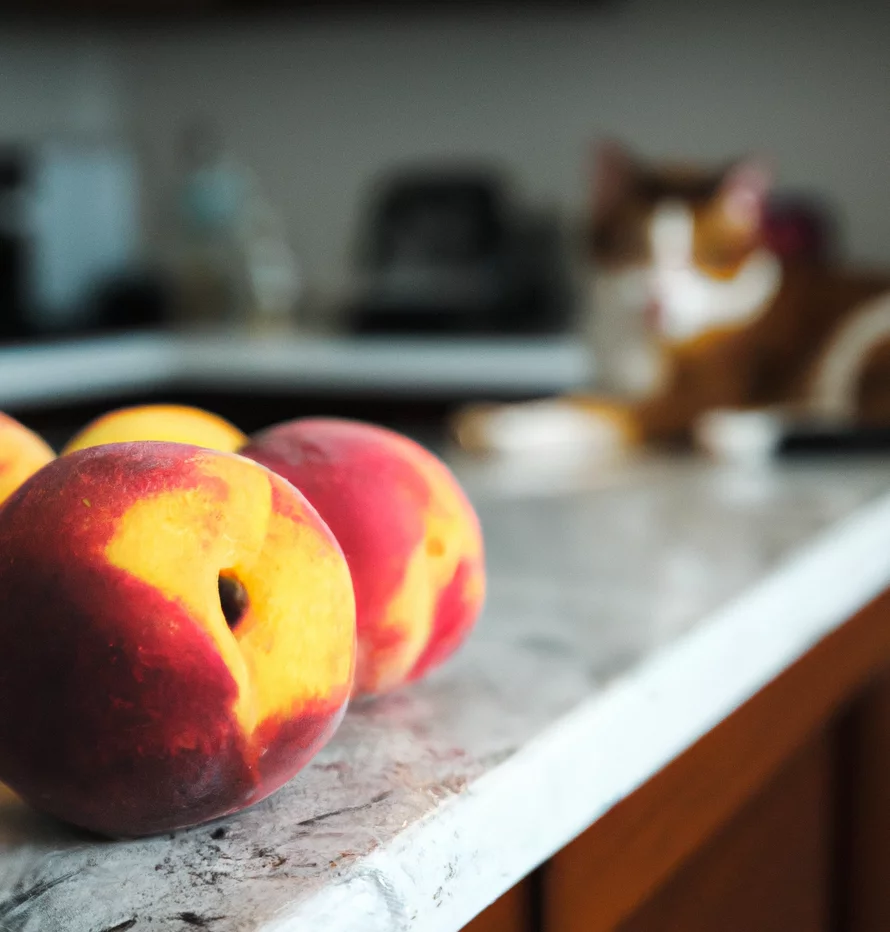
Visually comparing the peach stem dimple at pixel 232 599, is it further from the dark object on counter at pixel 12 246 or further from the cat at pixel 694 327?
the dark object on counter at pixel 12 246

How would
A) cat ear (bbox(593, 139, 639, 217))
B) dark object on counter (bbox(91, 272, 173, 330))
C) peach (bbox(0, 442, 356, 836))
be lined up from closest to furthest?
peach (bbox(0, 442, 356, 836)), cat ear (bbox(593, 139, 639, 217)), dark object on counter (bbox(91, 272, 173, 330))

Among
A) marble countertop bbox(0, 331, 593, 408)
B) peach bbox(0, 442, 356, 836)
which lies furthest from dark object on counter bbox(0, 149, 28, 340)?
peach bbox(0, 442, 356, 836)

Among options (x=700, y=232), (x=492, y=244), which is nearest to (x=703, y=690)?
(x=700, y=232)

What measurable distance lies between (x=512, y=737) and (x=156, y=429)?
17 cm

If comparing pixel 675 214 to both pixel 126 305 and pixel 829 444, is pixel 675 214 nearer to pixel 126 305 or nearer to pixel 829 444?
pixel 829 444

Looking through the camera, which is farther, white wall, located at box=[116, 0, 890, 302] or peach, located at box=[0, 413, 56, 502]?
white wall, located at box=[116, 0, 890, 302]

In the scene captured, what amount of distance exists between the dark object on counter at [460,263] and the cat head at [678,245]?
91 cm

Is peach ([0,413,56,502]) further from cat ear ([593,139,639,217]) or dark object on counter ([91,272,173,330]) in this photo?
dark object on counter ([91,272,173,330])

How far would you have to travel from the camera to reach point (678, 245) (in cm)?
142

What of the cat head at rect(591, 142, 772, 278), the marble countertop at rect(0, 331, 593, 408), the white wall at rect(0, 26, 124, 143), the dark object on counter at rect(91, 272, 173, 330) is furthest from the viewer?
the white wall at rect(0, 26, 124, 143)

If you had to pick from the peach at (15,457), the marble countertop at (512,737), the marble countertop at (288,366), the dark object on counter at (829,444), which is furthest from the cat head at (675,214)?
the peach at (15,457)

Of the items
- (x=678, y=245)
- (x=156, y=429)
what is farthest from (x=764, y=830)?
(x=678, y=245)

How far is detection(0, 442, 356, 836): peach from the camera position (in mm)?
290

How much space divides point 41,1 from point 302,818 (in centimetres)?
274
